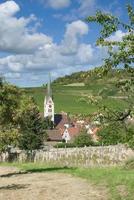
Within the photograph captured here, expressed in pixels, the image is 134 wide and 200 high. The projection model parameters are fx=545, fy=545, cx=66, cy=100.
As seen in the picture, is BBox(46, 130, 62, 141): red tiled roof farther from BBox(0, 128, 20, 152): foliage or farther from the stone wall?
BBox(0, 128, 20, 152): foliage

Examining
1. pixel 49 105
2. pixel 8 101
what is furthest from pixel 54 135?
pixel 8 101

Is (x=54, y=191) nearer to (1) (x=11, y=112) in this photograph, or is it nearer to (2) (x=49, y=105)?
(1) (x=11, y=112)

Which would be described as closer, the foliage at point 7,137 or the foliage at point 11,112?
the foliage at point 7,137

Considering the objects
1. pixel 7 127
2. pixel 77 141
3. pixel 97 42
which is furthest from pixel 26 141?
pixel 97 42

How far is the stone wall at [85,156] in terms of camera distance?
4617cm

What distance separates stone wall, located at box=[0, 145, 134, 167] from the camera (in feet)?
151

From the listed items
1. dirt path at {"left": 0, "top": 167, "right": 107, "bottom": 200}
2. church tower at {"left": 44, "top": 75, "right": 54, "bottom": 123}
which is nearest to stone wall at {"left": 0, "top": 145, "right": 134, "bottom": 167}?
dirt path at {"left": 0, "top": 167, "right": 107, "bottom": 200}

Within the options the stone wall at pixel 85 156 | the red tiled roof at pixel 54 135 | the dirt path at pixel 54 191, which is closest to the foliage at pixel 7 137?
the dirt path at pixel 54 191

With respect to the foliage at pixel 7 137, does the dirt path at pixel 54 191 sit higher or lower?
lower

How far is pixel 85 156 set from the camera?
5097 centimetres

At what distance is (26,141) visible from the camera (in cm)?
8319

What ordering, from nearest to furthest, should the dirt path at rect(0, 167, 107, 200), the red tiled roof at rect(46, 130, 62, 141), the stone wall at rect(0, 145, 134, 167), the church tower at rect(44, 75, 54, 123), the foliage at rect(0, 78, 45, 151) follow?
the dirt path at rect(0, 167, 107, 200) → the foliage at rect(0, 78, 45, 151) → the stone wall at rect(0, 145, 134, 167) → the red tiled roof at rect(46, 130, 62, 141) → the church tower at rect(44, 75, 54, 123)

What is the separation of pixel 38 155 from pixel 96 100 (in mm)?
45581

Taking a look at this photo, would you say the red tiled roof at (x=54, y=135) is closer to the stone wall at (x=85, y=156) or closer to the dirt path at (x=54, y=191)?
the stone wall at (x=85, y=156)
